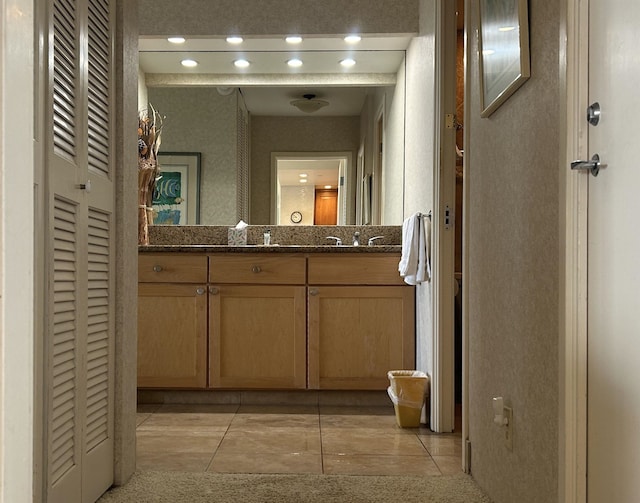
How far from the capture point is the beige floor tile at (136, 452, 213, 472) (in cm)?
237

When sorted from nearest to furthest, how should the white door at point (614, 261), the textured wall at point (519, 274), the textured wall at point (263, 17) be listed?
the white door at point (614, 261) → the textured wall at point (519, 274) → the textured wall at point (263, 17)

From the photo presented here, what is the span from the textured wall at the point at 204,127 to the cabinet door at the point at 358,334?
1.07 metres

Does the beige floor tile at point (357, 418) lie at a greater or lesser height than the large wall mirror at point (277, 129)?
lesser

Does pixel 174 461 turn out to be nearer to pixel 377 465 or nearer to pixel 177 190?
pixel 377 465

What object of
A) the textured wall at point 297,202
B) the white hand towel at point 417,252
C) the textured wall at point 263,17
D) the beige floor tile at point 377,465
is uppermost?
the textured wall at point 263,17

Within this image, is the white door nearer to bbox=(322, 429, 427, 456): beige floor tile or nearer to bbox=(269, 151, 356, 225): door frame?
bbox=(322, 429, 427, 456): beige floor tile

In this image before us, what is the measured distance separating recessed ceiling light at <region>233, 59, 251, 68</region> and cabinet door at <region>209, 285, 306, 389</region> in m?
1.43

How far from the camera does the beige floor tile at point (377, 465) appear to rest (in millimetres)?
2354

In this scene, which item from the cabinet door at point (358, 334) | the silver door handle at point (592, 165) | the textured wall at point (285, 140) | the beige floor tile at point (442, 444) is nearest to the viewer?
the silver door handle at point (592, 165)

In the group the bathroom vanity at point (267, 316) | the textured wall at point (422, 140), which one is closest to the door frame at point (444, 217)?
the textured wall at point (422, 140)

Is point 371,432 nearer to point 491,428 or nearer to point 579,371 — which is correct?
point 491,428

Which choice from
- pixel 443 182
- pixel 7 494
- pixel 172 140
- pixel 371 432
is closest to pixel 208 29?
pixel 172 140

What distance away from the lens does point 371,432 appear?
296cm

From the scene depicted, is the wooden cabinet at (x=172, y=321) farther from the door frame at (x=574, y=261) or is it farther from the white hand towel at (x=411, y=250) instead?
the door frame at (x=574, y=261)
